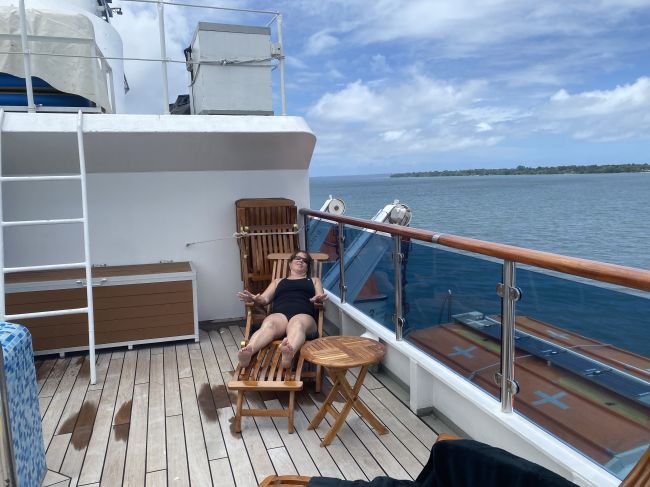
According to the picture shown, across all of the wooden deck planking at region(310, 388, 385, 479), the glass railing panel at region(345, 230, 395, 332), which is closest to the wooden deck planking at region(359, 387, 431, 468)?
the wooden deck planking at region(310, 388, 385, 479)

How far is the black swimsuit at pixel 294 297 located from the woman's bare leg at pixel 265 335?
0.29 ft

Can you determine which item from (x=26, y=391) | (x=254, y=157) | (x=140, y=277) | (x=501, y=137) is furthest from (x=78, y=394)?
(x=501, y=137)

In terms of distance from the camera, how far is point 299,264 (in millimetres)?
3707

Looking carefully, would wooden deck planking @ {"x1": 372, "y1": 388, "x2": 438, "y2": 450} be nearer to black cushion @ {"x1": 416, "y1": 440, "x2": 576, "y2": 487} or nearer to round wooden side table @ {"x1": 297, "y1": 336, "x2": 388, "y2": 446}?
round wooden side table @ {"x1": 297, "y1": 336, "x2": 388, "y2": 446}

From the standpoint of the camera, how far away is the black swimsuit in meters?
3.41

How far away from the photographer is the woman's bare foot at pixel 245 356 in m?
2.79

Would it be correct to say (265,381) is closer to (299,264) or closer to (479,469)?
(299,264)

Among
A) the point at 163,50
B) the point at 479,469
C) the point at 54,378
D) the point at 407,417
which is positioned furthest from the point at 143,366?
the point at 479,469

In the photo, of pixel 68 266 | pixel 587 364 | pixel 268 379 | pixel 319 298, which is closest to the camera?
pixel 587 364

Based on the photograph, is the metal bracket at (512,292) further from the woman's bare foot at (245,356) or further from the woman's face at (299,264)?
the woman's face at (299,264)

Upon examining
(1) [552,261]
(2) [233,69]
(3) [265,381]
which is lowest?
(3) [265,381]

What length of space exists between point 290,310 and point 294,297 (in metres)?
0.14

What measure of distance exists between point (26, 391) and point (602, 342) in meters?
2.15

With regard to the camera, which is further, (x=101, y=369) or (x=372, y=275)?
(x=101, y=369)
